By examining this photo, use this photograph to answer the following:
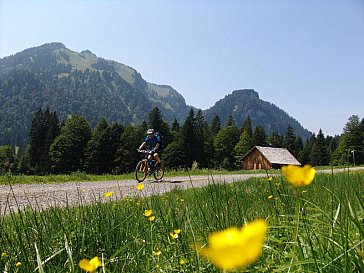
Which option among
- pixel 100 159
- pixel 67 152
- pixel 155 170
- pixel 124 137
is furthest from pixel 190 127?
pixel 155 170

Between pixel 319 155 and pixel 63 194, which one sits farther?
pixel 319 155

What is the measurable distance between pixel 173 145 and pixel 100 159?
14399 mm

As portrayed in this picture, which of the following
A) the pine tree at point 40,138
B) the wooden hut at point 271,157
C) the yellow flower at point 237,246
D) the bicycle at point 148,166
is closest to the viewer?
the yellow flower at point 237,246

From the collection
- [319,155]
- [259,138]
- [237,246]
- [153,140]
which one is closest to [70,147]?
[259,138]

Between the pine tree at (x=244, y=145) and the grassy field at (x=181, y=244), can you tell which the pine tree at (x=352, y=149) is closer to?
the grassy field at (x=181, y=244)

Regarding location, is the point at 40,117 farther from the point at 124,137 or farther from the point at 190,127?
the point at 190,127

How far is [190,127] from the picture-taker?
72375 mm

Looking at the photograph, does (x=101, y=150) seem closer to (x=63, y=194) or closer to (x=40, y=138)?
(x=40, y=138)

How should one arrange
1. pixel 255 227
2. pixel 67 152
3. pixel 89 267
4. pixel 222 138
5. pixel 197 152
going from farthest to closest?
pixel 222 138, pixel 197 152, pixel 67 152, pixel 89 267, pixel 255 227

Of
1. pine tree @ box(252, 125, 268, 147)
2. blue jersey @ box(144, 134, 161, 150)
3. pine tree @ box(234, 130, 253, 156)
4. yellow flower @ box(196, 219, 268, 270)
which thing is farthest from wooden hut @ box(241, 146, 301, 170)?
yellow flower @ box(196, 219, 268, 270)

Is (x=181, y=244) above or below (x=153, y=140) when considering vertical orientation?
below

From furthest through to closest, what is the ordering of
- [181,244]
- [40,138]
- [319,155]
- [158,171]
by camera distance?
[40,138], [319,155], [158,171], [181,244]

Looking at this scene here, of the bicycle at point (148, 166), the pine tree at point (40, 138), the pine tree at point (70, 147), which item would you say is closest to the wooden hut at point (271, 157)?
the pine tree at point (70, 147)

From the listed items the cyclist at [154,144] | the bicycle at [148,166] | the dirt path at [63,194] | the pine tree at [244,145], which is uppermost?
the pine tree at [244,145]
